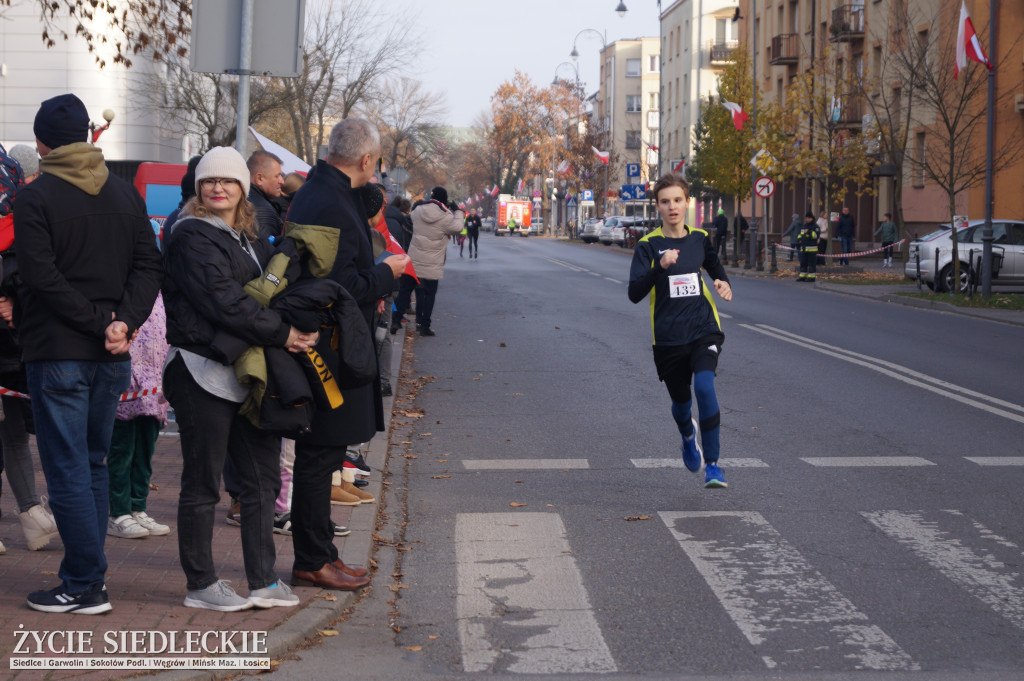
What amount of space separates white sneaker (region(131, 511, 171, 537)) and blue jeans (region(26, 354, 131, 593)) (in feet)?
4.37

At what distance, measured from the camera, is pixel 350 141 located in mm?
5426

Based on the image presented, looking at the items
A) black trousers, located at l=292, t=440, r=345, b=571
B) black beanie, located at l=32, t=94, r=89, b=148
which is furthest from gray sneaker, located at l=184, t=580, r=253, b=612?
black beanie, located at l=32, t=94, r=89, b=148

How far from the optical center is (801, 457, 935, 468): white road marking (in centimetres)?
866

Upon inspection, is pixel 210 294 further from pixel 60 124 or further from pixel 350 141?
pixel 350 141

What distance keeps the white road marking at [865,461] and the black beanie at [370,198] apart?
4216 mm

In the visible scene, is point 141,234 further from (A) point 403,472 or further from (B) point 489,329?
(B) point 489,329

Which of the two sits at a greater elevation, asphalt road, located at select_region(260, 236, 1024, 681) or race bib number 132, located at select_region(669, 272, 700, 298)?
race bib number 132, located at select_region(669, 272, 700, 298)

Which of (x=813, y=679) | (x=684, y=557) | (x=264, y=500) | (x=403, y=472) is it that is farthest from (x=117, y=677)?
(x=403, y=472)

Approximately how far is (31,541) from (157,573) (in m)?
0.79

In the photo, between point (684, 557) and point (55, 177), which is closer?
point (55, 177)

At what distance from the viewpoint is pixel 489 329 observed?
1914cm

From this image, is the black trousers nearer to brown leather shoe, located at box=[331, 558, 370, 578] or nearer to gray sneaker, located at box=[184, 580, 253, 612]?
brown leather shoe, located at box=[331, 558, 370, 578]

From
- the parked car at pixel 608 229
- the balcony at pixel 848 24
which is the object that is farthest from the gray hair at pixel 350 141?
the parked car at pixel 608 229

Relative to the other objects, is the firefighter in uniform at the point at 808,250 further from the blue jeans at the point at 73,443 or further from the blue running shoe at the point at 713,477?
the blue jeans at the point at 73,443
